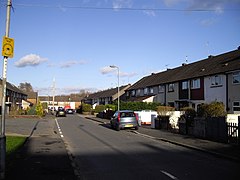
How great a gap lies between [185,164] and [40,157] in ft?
16.1

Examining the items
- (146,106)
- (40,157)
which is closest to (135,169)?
(40,157)

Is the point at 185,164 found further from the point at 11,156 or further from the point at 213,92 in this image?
the point at 213,92

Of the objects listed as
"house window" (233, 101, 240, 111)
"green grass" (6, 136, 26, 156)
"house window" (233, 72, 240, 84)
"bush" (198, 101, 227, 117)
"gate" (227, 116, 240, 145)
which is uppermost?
"house window" (233, 72, 240, 84)

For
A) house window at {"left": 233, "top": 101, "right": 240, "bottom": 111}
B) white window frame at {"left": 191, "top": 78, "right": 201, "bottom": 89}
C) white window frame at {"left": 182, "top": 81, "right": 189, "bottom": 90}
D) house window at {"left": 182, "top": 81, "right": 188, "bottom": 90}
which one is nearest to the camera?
house window at {"left": 233, "top": 101, "right": 240, "bottom": 111}

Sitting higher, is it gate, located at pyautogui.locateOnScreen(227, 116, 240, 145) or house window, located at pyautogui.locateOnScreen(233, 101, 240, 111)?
house window, located at pyautogui.locateOnScreen(233, 101, 240, 111)

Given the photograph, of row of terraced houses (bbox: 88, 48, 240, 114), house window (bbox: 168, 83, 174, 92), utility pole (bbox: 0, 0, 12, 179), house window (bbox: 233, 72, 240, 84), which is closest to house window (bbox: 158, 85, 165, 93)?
row of terraced houses (bbox: 88, 48, 240, 114)

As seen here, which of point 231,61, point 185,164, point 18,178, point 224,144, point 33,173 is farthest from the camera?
point 231,61

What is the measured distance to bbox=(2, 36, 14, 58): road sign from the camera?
7.26m

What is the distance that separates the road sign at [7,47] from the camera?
726cm

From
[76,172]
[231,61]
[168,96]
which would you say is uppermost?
[231,61]

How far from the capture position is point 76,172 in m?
8.34

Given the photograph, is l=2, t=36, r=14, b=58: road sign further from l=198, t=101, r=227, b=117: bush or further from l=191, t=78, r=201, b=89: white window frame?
l=191, t=78, r=201, b=89: white window frame

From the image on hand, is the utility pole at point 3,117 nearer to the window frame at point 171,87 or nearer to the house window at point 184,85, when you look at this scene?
the house window at point 184,85

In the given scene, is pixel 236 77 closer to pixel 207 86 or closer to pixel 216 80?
pixel 216 80
